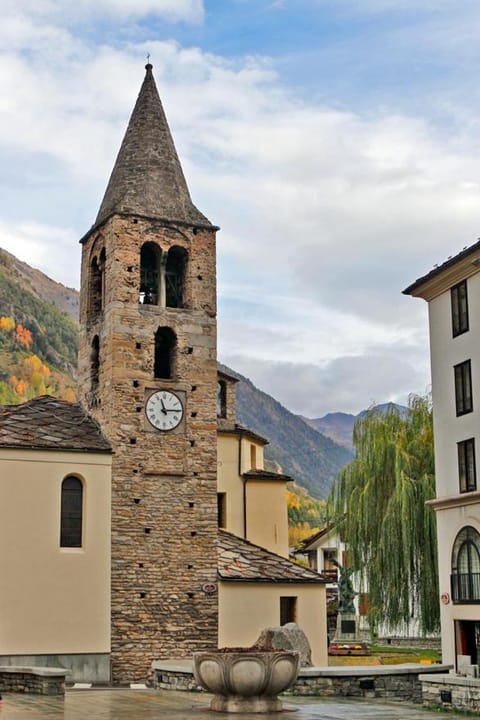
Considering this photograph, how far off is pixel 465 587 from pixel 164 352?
42.1 feet

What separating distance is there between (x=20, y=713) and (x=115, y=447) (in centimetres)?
1358

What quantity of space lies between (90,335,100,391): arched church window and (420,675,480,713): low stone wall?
52.9 feet

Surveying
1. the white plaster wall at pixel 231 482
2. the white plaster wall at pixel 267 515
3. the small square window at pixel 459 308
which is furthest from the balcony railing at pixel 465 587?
the white plaster wall at pixel 231 482

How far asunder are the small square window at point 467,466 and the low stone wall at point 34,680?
1319cm

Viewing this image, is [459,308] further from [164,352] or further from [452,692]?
[452,692]

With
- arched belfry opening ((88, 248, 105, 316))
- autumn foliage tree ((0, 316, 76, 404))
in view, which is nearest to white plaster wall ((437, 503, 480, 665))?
arched belfry opening ((88, 248, 105, 316))

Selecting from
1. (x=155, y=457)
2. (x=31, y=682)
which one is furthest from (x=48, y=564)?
(x=31, y=682)

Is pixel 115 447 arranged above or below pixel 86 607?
above

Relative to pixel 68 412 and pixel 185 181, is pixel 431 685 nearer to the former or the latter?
pixel 68 412

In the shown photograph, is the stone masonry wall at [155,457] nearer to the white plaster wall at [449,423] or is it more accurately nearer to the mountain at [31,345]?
the white plaster wall at [449,423]

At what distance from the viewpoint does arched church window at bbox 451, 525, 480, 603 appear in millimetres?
30812

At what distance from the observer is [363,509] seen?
39.3m

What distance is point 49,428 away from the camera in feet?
111

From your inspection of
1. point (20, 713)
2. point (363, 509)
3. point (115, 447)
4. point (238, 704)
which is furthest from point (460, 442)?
point (20, 713)
